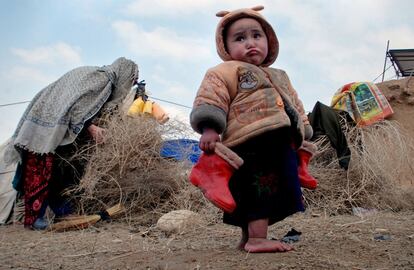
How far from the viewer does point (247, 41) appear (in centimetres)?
244

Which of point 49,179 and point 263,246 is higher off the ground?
point 49,179

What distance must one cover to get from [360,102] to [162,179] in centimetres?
257

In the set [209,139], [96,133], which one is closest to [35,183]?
[96,133]

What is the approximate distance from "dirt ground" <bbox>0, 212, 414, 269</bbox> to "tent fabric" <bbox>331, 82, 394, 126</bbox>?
1636 mm

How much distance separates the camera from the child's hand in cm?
221

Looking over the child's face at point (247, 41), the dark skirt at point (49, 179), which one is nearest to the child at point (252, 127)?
the child's face at point (247, 41)

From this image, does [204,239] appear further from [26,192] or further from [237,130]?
[26,192]

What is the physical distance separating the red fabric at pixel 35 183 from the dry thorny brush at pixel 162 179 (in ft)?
0.95

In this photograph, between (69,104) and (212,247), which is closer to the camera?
(212,247)

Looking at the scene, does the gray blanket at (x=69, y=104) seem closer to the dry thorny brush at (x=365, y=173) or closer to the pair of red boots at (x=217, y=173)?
the dry thorny brush at (x=365, y=173)

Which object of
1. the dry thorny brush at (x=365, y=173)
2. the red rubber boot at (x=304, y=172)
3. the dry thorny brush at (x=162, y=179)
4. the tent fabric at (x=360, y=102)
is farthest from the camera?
the tent fabric at (x=360, y=102)

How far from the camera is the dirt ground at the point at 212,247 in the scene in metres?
2.11

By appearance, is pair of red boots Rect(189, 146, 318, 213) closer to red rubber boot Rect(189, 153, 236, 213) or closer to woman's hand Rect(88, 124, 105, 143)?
red rubber boot Rect(189, 153, 236, 213)

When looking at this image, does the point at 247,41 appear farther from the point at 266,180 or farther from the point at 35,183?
the point at 35,183
